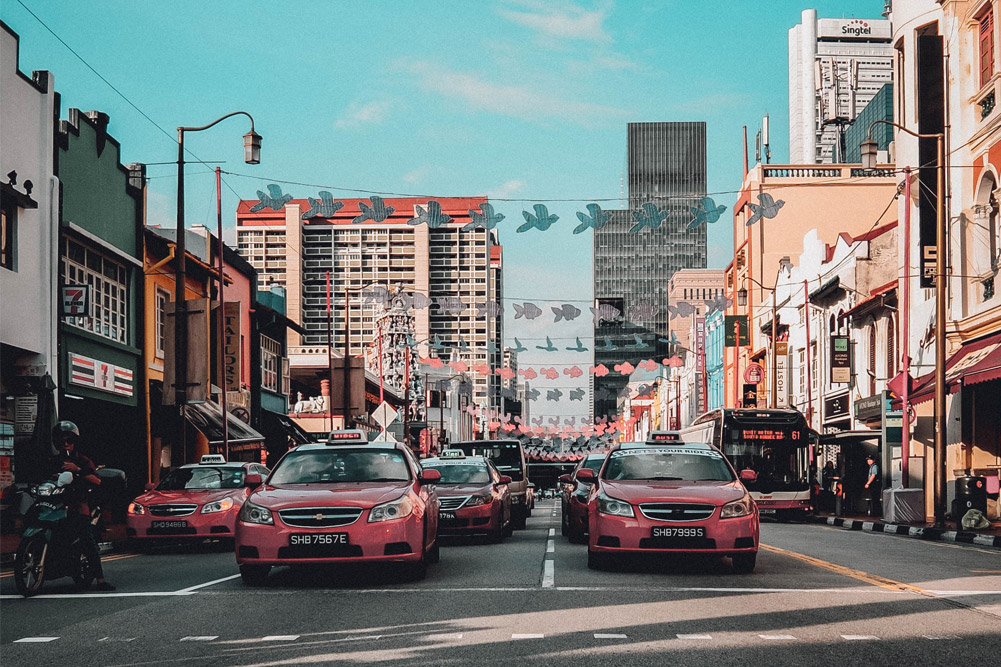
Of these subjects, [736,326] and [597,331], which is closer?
[736,326]

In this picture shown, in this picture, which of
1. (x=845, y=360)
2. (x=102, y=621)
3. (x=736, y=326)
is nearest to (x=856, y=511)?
(x=845, y=360)

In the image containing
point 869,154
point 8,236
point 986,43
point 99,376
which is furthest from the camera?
point 869,154

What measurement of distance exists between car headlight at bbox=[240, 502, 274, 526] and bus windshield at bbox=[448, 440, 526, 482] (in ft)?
63.2

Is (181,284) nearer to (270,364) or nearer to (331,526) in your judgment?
(331,526)

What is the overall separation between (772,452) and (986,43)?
11991 millimetres

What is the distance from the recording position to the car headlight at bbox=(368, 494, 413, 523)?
1234 centimetres

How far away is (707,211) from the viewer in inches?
1019

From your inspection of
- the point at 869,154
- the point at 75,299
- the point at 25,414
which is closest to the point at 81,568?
the point at 25,414

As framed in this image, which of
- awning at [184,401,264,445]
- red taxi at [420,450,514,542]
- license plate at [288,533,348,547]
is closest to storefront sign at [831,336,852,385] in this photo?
awning at [184,401,264,445]

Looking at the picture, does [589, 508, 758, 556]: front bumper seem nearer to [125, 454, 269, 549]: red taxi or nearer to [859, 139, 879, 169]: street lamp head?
[125, 454, 269, 549]: red taxi

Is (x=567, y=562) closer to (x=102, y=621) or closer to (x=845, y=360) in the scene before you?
(x=102, y=621)

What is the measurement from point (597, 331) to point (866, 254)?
11262 cm

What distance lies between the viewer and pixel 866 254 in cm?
4228

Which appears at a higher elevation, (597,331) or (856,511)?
(597,331)
